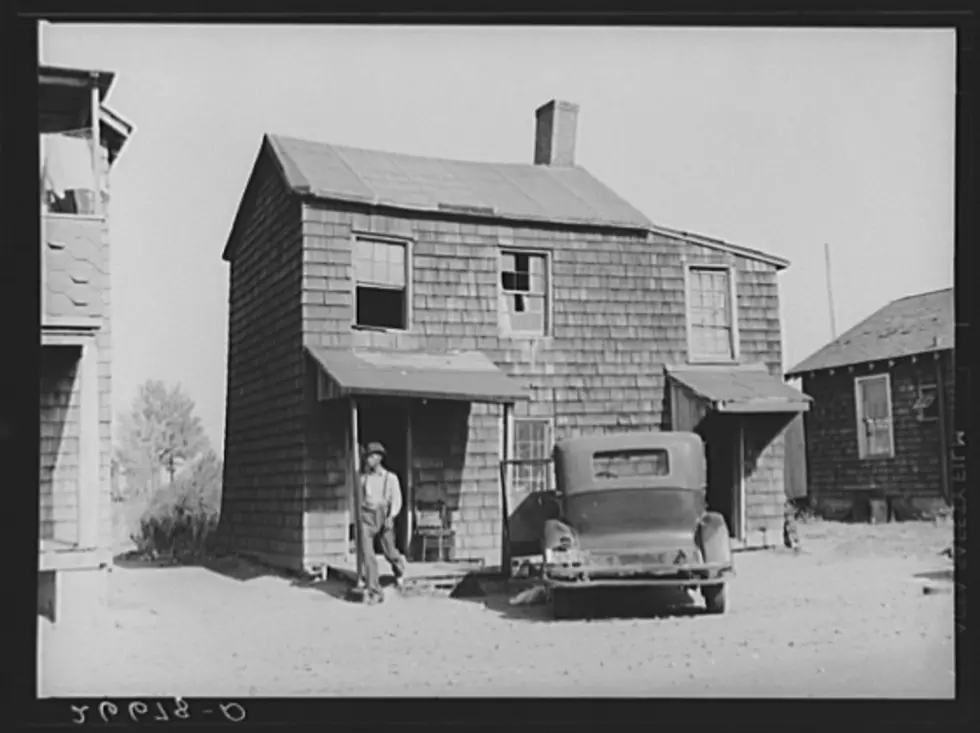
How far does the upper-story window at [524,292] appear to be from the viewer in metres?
9.07

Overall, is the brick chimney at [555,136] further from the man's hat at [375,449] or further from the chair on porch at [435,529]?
the chair on porch at [435,529]

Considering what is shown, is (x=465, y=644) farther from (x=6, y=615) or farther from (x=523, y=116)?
(x=523, y=116)

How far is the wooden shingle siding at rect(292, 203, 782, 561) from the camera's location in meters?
8.71

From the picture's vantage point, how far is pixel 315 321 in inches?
337

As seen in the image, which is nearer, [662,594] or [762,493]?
[662,594]

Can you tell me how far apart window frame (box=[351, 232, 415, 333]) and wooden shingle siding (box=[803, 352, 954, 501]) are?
3.17 m

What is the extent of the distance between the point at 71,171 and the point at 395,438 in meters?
3.38

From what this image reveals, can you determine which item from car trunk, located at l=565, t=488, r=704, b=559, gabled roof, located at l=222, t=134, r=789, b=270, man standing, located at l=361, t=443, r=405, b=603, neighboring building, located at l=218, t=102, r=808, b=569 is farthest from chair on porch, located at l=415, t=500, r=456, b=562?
gabled roof, located at l=222, t=134, r=789, b=270

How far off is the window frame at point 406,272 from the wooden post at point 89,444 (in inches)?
76.9

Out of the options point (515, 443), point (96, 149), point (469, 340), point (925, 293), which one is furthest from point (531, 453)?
point (96, 149)
